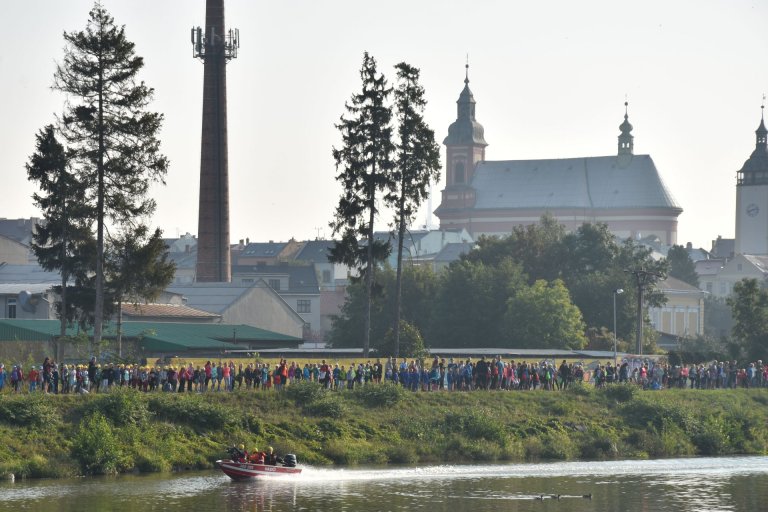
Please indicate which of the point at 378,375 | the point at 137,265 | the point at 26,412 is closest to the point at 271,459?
the point at 26,412

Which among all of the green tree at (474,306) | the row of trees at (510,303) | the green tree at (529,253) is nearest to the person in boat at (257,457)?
the row of trees at (510,303)

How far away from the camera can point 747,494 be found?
50.3 m

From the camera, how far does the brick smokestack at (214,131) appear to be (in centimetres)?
9962

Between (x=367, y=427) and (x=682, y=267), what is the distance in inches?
5309

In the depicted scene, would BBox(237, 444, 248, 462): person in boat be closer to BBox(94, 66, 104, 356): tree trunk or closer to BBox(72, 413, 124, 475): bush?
BBox(72, 413, 124, 475): bush

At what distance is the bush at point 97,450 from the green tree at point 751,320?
4858 centimetres

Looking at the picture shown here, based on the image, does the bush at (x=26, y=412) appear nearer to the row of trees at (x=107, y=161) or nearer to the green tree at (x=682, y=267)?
the row of trees at (x=107, y=161)

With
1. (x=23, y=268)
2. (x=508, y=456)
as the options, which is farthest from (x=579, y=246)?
(x=508, y=456)

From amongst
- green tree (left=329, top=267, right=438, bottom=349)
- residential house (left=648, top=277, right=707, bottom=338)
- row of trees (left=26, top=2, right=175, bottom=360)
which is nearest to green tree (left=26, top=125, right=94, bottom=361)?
row of trees (left=26, top=2, right=175, bottom=360)

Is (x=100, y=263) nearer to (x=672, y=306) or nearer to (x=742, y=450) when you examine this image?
(x=742, y=450)

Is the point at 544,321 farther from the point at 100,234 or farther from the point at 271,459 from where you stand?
the point at 271,459

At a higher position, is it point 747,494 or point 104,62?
point 104,62

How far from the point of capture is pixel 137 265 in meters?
65.8

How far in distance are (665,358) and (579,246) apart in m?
39.6
